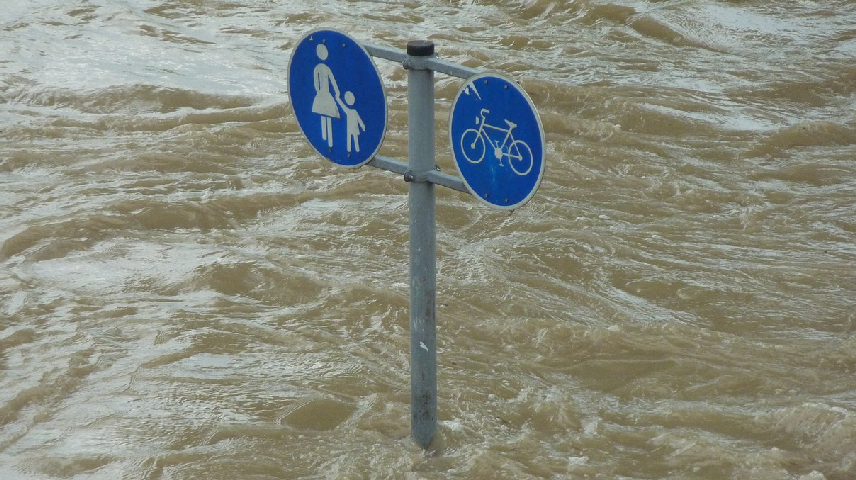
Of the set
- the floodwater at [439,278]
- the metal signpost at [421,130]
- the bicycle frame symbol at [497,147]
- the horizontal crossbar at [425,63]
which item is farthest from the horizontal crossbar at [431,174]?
the floodwater at [439,278]

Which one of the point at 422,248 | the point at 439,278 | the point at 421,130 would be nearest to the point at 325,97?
the point at 421,130

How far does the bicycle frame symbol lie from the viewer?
260 cm

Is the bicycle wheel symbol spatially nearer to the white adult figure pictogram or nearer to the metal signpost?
the metal signpost

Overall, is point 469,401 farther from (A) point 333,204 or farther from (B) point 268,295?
(A) point 333,204

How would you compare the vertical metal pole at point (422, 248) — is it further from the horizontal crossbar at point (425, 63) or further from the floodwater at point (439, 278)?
the floodwater at point (439, 278)

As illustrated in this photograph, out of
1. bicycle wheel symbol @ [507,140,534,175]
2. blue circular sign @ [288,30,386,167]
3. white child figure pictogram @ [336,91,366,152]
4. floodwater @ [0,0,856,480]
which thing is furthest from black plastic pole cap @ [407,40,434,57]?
floodwater @ [0,0,856,480]

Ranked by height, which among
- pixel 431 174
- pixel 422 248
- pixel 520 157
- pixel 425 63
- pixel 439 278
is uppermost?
pixel 425 63

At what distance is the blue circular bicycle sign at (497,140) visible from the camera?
257 cm

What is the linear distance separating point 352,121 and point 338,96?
0.08m

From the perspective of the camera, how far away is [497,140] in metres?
2.64

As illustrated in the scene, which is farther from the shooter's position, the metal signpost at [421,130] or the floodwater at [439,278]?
the floodwater at [439,278]

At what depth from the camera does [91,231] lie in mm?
5082

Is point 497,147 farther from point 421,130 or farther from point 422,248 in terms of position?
point 422,248

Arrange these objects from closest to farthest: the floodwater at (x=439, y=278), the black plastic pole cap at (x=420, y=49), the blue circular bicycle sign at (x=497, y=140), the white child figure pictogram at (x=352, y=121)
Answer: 1. the blue circular bicycle sign at (x=497, y=140)
2. the black plastic pole cap at (x=420, y=49)
3. the white child figure pictogram at (x=352, y=121)
4. the floodwater at (x=439, y=278)
